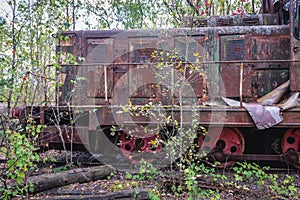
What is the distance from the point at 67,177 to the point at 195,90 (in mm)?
2706

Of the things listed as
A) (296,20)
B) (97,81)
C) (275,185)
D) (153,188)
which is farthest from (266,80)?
(97,81)

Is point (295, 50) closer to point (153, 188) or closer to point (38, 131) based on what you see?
point (153, 188)

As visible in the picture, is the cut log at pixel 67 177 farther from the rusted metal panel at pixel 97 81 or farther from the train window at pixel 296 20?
the train window at pixel 296 20

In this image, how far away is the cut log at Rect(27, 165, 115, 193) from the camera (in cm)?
359

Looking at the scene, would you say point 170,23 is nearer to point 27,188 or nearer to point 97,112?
point 97,112

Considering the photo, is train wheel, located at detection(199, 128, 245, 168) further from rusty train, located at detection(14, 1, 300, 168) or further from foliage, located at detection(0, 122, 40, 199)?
foliage, located at detection(0, 122, 40, 199)

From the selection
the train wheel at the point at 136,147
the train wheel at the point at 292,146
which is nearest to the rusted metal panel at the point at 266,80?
the train wheel at the point at 292,146

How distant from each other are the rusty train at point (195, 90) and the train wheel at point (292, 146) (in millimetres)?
15

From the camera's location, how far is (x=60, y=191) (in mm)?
3541

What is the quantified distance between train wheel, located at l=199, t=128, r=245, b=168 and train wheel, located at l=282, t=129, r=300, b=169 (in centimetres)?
69

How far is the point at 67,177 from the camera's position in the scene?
387 cm

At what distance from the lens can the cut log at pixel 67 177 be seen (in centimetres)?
359

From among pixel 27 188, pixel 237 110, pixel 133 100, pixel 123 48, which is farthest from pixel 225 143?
pixel 27 188

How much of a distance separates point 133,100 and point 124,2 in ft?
34.9
